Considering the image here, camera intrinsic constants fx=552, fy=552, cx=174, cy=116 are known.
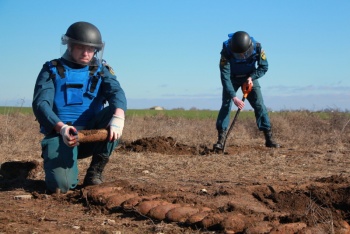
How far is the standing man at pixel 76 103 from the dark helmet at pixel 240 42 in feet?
11.8

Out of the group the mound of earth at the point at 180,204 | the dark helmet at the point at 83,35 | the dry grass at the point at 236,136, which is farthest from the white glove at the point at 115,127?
the dry grass at the point at 236,136

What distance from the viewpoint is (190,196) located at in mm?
4602

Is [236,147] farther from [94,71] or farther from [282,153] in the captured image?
[94,71]

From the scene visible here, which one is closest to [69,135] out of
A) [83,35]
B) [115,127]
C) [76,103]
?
[115,127]

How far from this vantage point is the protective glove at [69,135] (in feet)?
15.3

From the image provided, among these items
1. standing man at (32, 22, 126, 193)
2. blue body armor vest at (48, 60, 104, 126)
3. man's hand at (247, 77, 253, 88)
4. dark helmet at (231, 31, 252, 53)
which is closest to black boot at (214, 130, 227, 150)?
man's hand at (247, 77, 253, 88)

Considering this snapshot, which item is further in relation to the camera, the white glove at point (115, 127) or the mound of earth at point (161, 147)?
the mound of earth at point (161, 147)

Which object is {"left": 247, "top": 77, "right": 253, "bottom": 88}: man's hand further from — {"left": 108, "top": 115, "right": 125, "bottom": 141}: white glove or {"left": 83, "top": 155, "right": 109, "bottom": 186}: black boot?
{"left": 108, "top": 115, "right": 125, "bottom": 141}: white glove

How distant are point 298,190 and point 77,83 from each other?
2314mm

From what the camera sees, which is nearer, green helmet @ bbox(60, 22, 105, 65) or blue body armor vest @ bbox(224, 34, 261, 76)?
green helmet @ bbox(60, 22, 105, 65)

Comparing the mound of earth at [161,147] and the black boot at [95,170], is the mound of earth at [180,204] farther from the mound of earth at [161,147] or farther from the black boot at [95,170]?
the mound of earth at [161,147]

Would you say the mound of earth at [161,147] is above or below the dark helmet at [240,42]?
Result: below

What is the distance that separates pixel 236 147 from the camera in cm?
955

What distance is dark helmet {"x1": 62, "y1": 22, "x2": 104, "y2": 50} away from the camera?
515 cm
